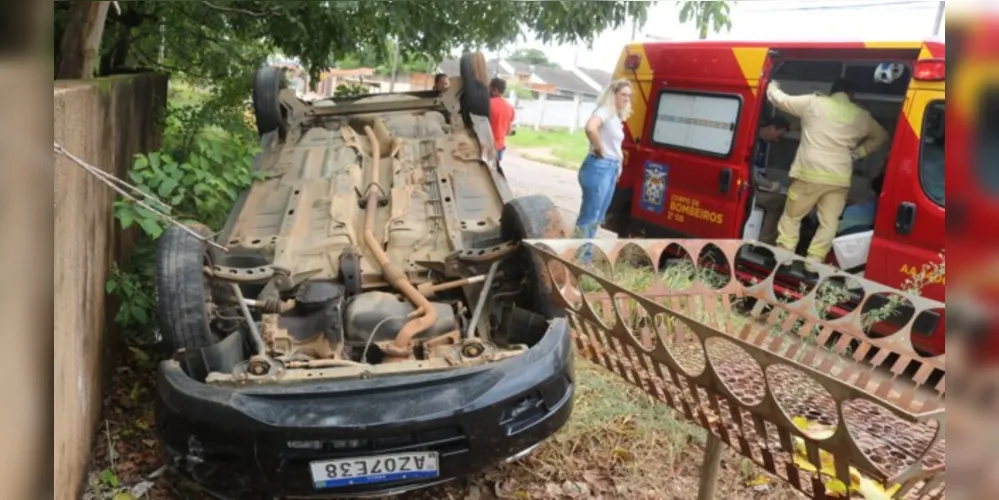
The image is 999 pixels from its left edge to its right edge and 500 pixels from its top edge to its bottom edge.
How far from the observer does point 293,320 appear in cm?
340

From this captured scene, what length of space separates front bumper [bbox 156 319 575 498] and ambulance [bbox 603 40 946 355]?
2.32 m

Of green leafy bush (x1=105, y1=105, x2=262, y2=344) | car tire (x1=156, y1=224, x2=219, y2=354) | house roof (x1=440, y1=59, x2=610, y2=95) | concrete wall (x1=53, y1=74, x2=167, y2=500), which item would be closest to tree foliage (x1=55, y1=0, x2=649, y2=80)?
green leafy bush (x1=105, y1=105, x2=262, y2=344)

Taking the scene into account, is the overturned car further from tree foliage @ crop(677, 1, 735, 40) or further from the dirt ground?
tree foliage @ crop(677, 1, 735, 40)

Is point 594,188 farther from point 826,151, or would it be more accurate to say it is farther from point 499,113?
point 499,113

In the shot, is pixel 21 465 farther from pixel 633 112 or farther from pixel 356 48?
pixel 356 48

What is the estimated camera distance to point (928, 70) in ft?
14.4

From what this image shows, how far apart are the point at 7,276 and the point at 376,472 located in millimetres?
2469

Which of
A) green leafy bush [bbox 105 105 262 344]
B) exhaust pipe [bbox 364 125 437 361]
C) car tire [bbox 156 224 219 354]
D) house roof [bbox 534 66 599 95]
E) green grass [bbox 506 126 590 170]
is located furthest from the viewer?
house roof [bbox 534 66 599 95]

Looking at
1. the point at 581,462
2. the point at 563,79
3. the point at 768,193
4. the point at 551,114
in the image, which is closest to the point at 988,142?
the point at 581,462

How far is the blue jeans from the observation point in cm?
611

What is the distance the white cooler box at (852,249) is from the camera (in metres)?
4.99

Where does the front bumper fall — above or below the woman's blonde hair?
below

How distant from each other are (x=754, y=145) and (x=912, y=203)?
56.4 inches

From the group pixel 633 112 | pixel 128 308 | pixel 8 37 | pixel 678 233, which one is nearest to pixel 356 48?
pixel 633 112
